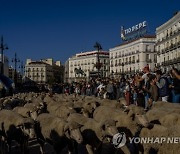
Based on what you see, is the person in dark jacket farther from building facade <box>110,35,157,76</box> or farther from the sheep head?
building facade <box>110,35,157,76</box>

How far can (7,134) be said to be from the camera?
10086 mm

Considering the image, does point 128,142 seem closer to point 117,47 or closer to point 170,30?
point 170,30

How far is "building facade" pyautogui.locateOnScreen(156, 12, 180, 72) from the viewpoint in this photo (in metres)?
68.1

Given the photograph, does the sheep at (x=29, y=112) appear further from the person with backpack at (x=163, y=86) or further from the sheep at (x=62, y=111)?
the person with backpack at (x=163, y=86)

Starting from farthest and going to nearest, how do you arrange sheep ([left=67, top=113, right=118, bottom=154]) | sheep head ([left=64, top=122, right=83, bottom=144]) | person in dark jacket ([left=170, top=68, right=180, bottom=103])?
person in dark jacket ([left=170, top=68, right=180, bottom=103]) < sheep ([left=67, top=113, right=118, bottom=154]) < sheep head ([left=64, top=122, right=83, bottom=144])

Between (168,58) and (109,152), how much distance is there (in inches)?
2630

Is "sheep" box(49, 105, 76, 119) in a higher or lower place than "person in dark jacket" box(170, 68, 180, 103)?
lower

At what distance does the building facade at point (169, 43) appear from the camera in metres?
68.1

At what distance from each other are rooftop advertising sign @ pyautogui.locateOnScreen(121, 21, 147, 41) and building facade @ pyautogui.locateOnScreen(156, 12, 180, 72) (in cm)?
2014

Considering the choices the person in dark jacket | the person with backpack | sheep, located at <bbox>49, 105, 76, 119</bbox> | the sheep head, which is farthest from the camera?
sheep, located at <bbox>49, 105, 76, 119</bbox>

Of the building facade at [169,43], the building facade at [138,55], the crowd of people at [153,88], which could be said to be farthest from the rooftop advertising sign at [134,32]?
the crowd of people at [153,88]

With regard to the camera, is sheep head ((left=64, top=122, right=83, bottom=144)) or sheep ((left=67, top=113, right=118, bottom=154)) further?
sheep ((left=67, top=113, right=118, bottom=154))

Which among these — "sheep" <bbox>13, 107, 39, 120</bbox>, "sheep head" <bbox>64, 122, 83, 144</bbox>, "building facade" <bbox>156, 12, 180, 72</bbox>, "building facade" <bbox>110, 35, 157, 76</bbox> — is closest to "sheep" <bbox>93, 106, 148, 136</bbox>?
"sheep head" <bbox>64, 122, 83, 144</bbox>

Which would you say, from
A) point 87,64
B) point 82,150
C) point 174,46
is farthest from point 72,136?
point 87,64
